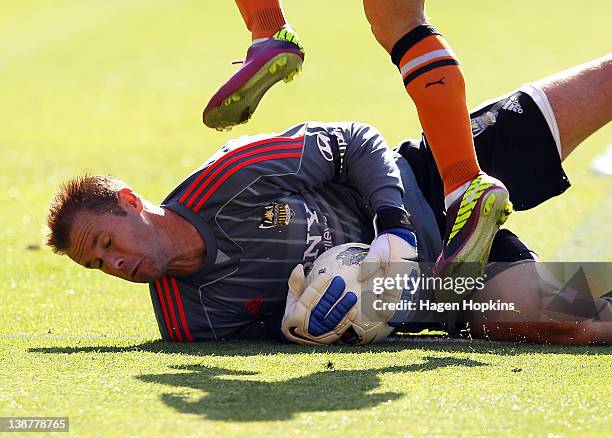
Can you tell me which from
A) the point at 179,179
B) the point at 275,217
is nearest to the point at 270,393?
the point at 275,217

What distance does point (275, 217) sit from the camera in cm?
424

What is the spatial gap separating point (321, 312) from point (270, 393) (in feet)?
3.12

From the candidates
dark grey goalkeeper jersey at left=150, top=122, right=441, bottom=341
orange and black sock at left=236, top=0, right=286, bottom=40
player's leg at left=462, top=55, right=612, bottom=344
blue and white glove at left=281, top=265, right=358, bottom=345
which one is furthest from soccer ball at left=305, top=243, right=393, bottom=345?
orange and black sock at left=236, top=0, right=286, bottom=40

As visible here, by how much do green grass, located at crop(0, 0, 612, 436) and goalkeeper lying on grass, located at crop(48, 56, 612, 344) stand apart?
0.19 metres

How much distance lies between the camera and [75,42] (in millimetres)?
16438

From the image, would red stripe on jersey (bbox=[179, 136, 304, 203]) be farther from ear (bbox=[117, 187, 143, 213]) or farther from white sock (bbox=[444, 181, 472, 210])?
white sock (bbox=[444, 181, 472, 210])

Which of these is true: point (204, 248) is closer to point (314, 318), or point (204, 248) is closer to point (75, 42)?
point (314, 318)

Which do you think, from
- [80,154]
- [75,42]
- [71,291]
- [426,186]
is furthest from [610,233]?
[75,42]

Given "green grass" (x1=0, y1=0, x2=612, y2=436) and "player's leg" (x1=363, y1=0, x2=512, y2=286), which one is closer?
"green grass" (x1=0, y1=0, x2=612, y2=436)

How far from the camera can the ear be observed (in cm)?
414

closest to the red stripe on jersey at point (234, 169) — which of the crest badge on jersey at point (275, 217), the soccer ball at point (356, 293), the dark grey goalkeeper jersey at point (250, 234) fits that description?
the dark grey goalkeeper jersey at point (250, 234)

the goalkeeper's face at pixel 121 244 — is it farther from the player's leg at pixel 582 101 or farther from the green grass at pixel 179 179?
the player's leg at pixel 582 101

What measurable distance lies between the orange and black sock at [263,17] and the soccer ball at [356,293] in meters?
0.88

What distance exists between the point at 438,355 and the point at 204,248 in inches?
40.1
